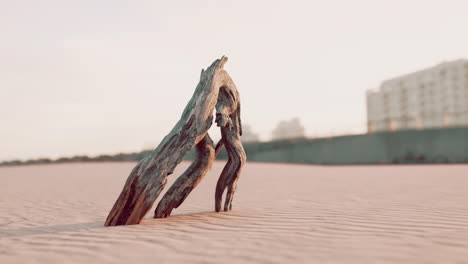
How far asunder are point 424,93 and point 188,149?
73.6 meters

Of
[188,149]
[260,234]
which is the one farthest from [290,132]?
[260,234]

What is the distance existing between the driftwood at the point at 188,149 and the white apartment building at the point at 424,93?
57685 millimetres

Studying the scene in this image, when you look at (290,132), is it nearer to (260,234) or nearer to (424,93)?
(260,234)

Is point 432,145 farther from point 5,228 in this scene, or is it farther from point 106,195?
point 5,228

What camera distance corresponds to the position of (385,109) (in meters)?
78.5

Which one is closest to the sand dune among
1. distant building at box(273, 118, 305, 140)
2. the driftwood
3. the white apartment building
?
the driftwood

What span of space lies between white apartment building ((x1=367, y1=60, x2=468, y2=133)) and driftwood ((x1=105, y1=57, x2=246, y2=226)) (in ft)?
189

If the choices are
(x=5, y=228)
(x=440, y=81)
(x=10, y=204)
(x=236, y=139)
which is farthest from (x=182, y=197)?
(x=440, y=81)

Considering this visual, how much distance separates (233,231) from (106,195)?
6.58 metres

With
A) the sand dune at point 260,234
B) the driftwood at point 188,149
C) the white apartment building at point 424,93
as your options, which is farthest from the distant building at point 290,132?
the white apartment building at point 424,93

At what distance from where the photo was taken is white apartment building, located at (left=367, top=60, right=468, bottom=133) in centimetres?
6538

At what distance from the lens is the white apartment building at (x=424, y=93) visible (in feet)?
214

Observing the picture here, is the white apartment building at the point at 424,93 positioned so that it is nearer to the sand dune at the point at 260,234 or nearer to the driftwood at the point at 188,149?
the sand dune at the point at 260,234

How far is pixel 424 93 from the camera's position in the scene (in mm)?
71125
